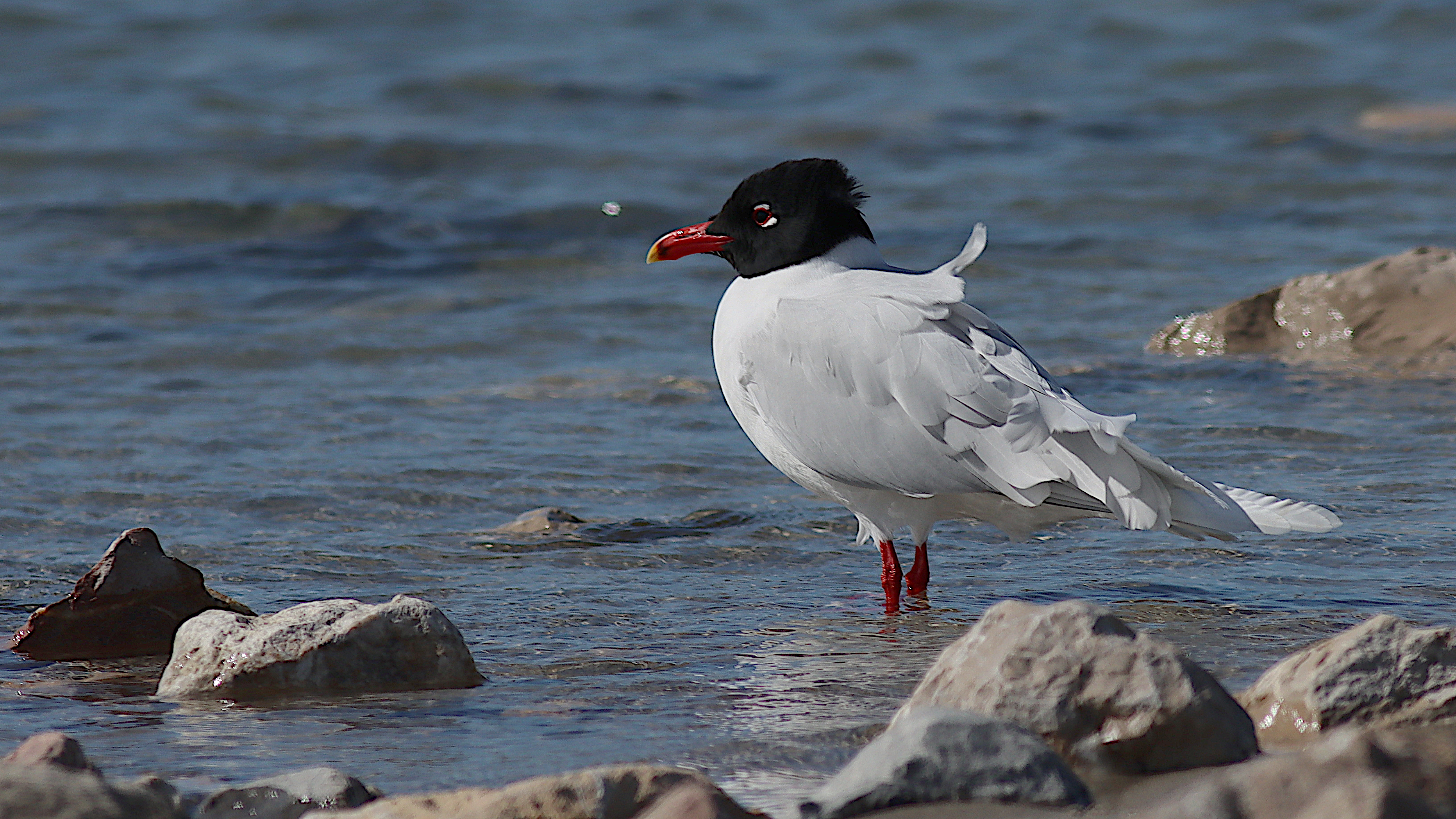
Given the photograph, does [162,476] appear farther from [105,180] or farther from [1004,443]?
[105,180]

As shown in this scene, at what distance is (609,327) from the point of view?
920cm

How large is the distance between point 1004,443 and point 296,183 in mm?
9425

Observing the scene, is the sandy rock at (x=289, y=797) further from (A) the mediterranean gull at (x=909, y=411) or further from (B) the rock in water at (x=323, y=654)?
(A) the mediterranean gull at (x=909, y=411)

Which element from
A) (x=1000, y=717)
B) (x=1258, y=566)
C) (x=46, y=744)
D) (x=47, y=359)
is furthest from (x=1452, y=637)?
(x=47, y=359)

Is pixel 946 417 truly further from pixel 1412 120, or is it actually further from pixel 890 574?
pixel 1412 120

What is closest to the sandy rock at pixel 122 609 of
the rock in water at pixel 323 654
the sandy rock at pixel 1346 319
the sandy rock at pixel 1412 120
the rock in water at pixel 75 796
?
the rock in water at pixel 323 654

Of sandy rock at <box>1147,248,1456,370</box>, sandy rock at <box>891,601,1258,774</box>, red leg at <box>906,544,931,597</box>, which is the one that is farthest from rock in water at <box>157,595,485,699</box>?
sandy rock at <box>1147,248,1456,370</box>

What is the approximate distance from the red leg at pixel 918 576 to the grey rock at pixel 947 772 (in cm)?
217

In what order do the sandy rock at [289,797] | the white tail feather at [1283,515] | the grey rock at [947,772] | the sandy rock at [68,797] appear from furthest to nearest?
the white tail feather at [1283,515] < the sandy rock at [289,797] < the grey rock at [947,772] < the sandy rock at [68,797]

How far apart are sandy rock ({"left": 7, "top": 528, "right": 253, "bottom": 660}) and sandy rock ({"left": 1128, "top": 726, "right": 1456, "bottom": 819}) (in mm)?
2810

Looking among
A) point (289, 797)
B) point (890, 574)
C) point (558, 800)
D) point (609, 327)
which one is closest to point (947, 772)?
point (558, 800)

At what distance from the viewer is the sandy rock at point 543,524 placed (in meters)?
5.76

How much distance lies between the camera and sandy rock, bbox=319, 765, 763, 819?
292 centimetres

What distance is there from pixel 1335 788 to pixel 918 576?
278cm
